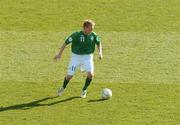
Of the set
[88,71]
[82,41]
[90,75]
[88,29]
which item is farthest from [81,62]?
[88,29]

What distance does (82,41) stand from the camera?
14.5 metres

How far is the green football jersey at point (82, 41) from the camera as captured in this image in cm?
1453

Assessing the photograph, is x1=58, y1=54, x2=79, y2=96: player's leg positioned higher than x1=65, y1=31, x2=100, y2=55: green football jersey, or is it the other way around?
x1=65, y1=31, x2=100, y2=55: green football jersey

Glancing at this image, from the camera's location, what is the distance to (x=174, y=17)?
69.8 ft

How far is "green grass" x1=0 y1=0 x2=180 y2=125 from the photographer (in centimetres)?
1384

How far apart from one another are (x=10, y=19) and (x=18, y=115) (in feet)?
26.0

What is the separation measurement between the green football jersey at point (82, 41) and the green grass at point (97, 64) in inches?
47.3

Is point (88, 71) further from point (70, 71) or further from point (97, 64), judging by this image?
point (97, 64)

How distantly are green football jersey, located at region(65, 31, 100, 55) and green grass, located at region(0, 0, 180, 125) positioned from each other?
3.94ft

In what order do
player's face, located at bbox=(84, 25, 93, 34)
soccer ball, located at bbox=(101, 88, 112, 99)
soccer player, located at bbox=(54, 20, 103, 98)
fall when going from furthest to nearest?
soccer ball, located at bbox=(101, 88, 112, 99), soccer player, located at bbox=(54, 20, 103, 98), player's face, located at bbox=(84, 25, 93, 34)

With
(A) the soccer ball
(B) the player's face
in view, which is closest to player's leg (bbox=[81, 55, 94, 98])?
(A) the soccer ball

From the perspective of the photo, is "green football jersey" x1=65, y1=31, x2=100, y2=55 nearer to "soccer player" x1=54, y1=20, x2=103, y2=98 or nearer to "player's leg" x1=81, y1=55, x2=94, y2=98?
"soccer player" x1=54, y1=20, x2=103, y2=98

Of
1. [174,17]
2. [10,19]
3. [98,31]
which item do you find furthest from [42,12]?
[174,17]

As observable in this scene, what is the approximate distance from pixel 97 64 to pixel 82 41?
2899 millimetres
